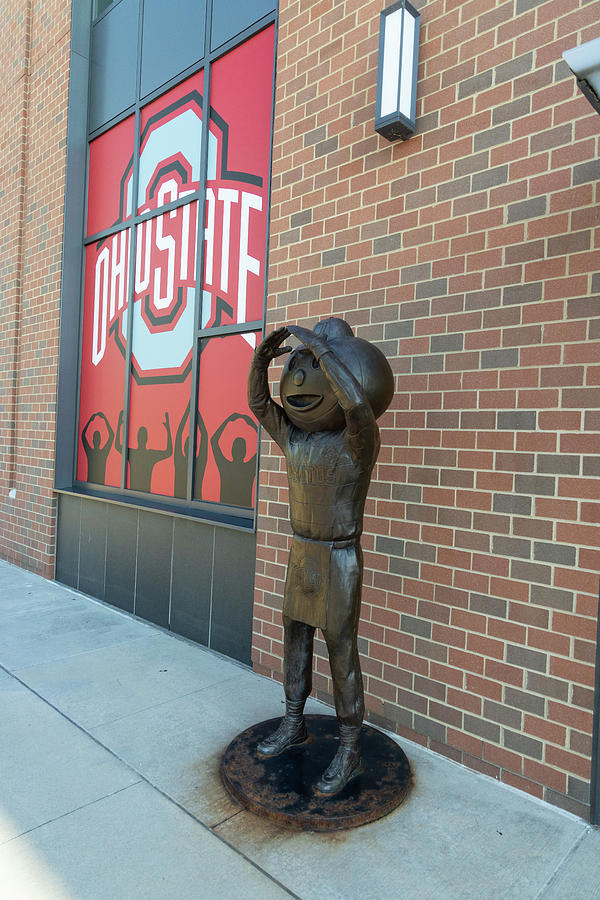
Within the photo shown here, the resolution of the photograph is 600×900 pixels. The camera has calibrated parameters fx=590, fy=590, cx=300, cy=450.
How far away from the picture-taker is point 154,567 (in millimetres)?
4934

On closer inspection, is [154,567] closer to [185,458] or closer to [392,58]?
[185,458]

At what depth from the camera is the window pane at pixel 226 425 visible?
174 inches

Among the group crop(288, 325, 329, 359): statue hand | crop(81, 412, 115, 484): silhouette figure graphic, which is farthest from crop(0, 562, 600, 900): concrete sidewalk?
crop(81, 412, 115, 484): silhouette figure graphic

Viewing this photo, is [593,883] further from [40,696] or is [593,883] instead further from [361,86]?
[361,86]

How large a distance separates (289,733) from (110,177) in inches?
216

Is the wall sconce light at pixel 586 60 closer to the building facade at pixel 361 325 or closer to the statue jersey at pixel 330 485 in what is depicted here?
the building facade at pixel 361 325

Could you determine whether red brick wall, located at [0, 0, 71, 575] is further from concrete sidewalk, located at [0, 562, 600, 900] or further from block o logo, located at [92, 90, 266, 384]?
concrete sidewalk, located at [0, 562, 600, 900]

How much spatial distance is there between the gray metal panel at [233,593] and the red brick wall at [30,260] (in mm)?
2691

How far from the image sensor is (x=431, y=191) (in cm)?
305

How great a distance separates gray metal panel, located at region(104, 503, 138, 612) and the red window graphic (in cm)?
32

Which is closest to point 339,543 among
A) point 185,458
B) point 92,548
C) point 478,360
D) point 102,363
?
point 478,360

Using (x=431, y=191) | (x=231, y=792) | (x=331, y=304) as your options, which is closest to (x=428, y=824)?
(x=231, y=792)

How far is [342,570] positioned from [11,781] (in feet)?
5.61

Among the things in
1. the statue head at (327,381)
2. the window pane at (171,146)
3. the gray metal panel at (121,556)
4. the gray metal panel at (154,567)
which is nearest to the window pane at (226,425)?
the gray metal panel at (154,567)
